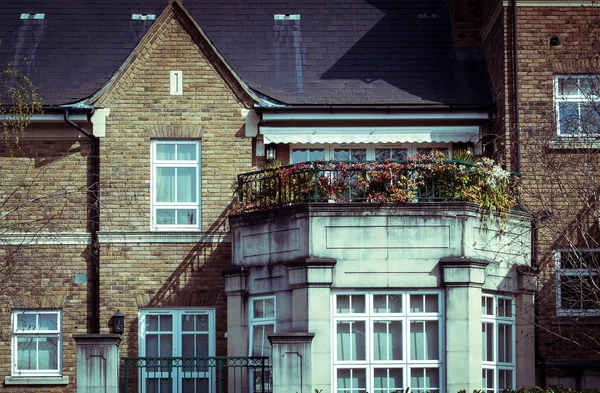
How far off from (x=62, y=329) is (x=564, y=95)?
1069 centimetres

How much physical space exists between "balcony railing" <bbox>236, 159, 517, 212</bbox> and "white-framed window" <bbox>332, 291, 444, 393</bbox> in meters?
1.72

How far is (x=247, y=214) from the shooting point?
22.3 meters

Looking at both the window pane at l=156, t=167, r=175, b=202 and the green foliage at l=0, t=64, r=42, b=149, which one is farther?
the window pane at l=156, t=167, r=175, b=202

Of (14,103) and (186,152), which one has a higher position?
(14,103)

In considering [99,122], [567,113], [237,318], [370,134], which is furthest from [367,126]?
[99,122]

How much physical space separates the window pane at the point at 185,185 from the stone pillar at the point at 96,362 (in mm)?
4984

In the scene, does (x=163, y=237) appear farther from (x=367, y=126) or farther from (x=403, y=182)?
(x=403, y=182)

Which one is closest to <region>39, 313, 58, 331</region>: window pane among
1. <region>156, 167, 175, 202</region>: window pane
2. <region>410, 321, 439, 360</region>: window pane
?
<region>156, 167, 175, 202</region>: window pane

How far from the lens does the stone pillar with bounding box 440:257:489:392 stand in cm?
2083

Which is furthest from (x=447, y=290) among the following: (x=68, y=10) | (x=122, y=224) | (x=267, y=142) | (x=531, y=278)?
(x=68, y=10)

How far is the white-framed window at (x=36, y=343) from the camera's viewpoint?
24.1 meters

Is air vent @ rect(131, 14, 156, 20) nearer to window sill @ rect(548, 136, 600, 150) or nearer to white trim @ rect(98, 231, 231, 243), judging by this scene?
white trim @ rect(98, 231, 231, 243)

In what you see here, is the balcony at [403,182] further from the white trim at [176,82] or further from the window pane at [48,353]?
the window pane at [48,353]

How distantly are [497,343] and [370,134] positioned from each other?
5.07 metres
